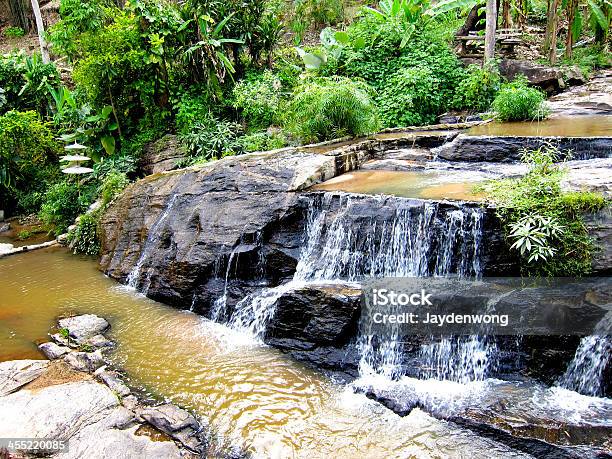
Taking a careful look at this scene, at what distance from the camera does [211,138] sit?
1234 cm

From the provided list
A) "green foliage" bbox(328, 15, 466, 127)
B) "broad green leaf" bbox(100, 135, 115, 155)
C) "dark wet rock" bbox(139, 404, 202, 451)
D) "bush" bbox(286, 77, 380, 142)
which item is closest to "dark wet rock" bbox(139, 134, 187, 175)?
"broad green leaf" bbox(100, 135, 115, 155)

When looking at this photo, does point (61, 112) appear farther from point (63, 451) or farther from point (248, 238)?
point (63, 451)

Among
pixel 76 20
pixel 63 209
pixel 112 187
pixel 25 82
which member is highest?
pixel 76 20

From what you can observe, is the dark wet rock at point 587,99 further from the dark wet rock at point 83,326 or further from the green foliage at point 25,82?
the green foliage at point 25,82

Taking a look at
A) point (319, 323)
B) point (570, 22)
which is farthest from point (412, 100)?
point (319, 323)

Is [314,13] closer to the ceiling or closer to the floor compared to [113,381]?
closer to the ceiling

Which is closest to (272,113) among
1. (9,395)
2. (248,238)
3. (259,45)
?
(259,45)

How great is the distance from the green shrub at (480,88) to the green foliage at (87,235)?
373 inches

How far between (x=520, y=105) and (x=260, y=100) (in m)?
6.34

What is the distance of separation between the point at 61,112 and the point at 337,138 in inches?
358

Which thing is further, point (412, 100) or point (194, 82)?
point (194, 82)

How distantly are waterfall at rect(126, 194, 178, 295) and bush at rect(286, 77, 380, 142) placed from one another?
3.19 meters

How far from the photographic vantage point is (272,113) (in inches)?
494

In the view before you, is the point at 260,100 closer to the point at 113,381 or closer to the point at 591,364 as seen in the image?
the point at 113,381
